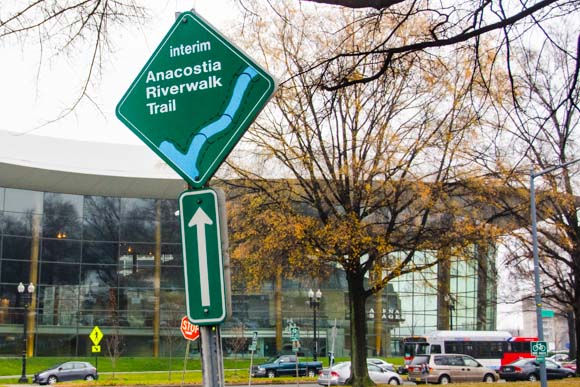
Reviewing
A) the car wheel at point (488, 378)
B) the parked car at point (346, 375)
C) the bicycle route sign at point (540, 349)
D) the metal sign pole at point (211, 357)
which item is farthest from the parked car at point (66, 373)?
the metal sign pole at point (211, 357)

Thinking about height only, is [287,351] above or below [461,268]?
below

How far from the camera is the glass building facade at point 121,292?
4806 cm

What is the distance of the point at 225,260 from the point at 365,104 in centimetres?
2120

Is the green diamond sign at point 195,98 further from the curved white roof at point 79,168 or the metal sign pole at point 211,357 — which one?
the curved white roof at point 79,168

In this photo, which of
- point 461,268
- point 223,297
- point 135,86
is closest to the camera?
point 223,297

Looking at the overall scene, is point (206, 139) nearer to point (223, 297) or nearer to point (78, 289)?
point (223, 297)

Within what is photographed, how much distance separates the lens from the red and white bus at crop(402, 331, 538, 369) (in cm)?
4531

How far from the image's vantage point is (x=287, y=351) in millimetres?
51906

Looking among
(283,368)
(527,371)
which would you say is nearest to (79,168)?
(283,368)

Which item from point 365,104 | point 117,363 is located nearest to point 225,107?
point 365,104

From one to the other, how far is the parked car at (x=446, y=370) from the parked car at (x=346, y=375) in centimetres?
192

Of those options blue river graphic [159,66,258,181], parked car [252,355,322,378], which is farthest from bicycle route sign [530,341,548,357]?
parked car [252,355,322,378]

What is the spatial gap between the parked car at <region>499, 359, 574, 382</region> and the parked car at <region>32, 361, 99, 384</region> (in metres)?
22.5

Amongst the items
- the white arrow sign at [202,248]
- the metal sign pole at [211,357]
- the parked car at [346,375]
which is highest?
the white arrow sign at [202,248]
